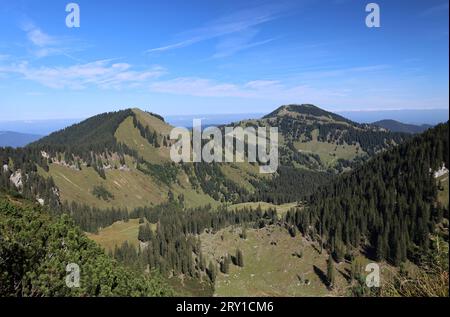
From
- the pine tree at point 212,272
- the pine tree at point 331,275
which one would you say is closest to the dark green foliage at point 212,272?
the pine tree at point 212,272

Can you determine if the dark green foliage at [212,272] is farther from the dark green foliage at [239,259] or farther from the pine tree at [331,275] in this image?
the pine tree at [331,275]

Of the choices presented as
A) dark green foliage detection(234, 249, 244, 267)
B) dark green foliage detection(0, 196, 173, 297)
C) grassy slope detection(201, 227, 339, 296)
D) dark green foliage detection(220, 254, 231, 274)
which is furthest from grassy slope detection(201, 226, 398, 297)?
dark green foliage detection(0, 196, 173, 297)

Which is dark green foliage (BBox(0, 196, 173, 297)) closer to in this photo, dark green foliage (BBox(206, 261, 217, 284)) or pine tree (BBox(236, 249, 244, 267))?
dark green foliage (BBox(206, 261, 217, 284))

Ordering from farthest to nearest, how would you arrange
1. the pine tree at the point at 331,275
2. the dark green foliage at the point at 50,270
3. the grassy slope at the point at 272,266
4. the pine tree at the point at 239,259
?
1. the pine tree at the point at 239,259
2. the pine tree at the point at 331,275
3. the grassy slope at the point at 272,266
4. the dark green foliage at the point at 50,270

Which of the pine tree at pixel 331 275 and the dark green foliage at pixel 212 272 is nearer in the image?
A: the pine tree at pixel 331 275

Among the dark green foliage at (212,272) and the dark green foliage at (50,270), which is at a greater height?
the dark green foliage at (50,270)

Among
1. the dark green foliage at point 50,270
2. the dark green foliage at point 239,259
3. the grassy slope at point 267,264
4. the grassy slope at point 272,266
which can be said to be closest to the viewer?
the dark green foliage at point 50,270

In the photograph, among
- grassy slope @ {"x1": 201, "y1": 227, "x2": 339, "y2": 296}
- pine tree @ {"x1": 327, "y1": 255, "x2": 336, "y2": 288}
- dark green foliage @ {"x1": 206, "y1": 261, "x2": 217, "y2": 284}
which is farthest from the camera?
dark green foliage @ {"x1": 206, "y1": 261, "x2": 217, "y2": 284}

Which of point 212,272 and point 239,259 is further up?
point 239,259

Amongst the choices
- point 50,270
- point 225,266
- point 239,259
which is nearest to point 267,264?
point 239,259

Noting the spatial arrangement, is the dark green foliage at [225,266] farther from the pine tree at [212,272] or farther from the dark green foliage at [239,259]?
the pine tree at [212,272]

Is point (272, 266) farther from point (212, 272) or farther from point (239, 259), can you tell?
point (212, 272)
